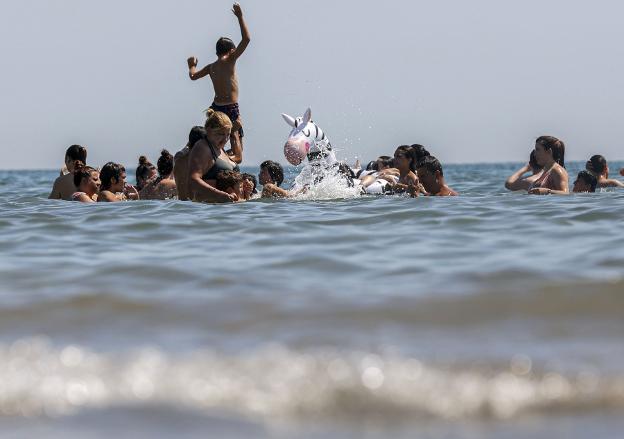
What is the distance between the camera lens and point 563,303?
543cm

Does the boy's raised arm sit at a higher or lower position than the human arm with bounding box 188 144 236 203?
higher

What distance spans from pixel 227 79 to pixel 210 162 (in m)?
2.24

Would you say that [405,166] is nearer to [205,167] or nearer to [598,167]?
[205,167]

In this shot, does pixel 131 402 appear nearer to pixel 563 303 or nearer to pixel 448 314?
pixel 448 314

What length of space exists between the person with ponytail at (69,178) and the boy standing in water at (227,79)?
6.48ft

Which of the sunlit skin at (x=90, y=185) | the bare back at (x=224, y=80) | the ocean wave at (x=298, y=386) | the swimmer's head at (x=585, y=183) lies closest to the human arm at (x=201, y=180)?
the sunlit skin at (x=90, y=185)

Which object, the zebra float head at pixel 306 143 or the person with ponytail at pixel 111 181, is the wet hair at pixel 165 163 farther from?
the zebra float head at pixel 306 143

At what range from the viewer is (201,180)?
37.5 ft

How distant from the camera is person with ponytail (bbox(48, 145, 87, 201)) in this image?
13414 millimetres

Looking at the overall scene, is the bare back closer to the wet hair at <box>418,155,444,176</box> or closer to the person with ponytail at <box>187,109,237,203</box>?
the person with ponytail at <box>187,109,237,203</box>

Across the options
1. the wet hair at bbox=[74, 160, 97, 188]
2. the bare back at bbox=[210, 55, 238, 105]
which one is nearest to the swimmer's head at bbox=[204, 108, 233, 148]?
the bare back at bbox=[210, 55, 238, 105]

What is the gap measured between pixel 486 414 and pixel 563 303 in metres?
1.90

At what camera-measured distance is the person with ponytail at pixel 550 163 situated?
13.4 m

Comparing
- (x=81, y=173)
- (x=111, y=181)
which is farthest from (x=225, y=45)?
(x=81, y=173)
